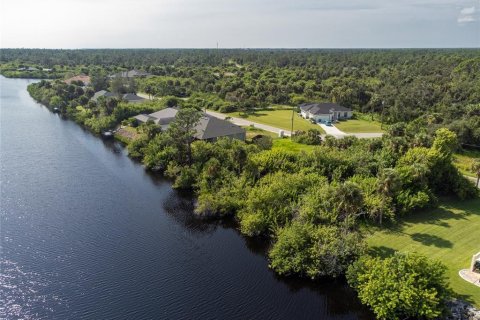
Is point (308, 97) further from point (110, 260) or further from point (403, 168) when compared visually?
point (110, 260)

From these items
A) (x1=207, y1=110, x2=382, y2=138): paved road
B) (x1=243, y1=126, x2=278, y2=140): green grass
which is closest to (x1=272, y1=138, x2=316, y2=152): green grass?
(x1=243, y1=126, x2=278, y2=140): green grass

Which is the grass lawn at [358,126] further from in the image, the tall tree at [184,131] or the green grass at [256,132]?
the tall tree at [184,131]

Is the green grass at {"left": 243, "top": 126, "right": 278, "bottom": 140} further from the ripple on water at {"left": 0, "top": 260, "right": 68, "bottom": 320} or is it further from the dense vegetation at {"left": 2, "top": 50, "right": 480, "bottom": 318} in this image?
the ripple on water at {"left": 0, "top": 260, "right": 68, "bottom": 320}

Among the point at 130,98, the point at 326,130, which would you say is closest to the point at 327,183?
the point at 326,130

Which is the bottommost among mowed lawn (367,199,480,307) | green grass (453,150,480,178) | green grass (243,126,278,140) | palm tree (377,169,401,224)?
mowed lawn (367,199,480,307)

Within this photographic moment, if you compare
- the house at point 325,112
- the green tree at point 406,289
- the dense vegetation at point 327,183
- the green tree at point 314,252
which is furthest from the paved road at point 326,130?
the green tree at point 406,289

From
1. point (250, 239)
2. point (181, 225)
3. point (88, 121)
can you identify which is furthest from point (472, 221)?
point (88, 121)

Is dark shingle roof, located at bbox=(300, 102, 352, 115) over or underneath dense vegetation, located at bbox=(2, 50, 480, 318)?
over
